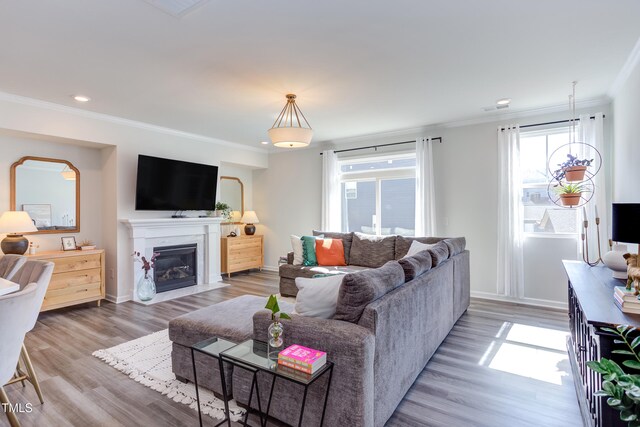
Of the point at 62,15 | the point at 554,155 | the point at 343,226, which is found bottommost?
the point at 343,226

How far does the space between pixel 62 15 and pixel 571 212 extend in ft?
18.5

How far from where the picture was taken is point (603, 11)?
2.22 m

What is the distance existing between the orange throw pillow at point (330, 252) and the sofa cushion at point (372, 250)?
0.60 feet

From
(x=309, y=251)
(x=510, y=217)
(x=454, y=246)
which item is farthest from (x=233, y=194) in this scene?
(x=510, y=217)

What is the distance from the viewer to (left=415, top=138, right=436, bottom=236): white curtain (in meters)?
5.13

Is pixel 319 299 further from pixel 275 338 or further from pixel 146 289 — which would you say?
pixel 146 289

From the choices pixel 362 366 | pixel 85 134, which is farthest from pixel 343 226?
pixel 362 366

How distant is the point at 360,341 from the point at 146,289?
13.1 ft

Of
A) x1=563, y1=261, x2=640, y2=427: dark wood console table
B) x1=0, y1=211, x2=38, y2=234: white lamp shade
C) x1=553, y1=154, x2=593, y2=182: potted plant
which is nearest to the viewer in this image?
x1=563, y1=261, x2=640, y2=427: dark wood console table

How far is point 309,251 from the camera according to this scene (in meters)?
5.09

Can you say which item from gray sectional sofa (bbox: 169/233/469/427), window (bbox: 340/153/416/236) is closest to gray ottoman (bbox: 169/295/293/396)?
gray sectional sofa (bbox: 169/233/469/427)

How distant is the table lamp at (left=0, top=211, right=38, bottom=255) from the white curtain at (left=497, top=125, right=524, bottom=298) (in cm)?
604

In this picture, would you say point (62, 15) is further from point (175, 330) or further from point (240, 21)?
point (175, 330)

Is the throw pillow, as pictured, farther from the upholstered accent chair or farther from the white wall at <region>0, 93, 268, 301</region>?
the upholstered accent chair
